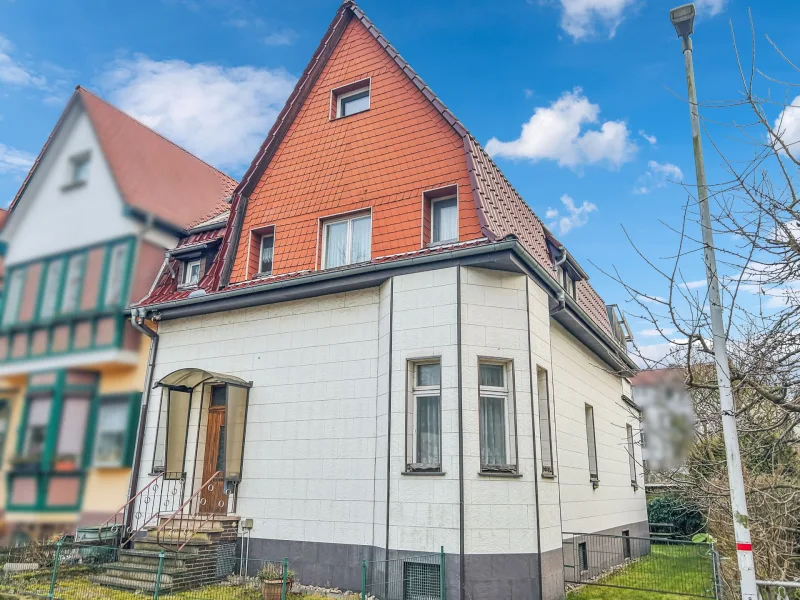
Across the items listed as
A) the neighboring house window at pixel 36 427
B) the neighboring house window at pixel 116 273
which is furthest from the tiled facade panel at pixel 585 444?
the neighboring house window at pixel 36 427

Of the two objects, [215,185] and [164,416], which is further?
[215,185]

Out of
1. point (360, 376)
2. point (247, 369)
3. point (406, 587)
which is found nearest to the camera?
point (406, 587)

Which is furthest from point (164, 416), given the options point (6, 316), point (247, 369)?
point (6, 316)

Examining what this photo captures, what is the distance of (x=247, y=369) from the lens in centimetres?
1152

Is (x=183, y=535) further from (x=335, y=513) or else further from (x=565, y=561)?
(x=565, y=561)

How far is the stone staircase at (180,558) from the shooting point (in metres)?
9.16

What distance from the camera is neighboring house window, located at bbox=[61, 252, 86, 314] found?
39.6 feet

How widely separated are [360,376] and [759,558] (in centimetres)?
666

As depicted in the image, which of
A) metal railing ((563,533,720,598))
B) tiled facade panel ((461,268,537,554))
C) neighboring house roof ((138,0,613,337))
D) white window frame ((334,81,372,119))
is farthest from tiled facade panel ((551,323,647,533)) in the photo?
white window frame ((334,81,372,119))

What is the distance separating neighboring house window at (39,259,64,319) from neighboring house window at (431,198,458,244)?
8386mm

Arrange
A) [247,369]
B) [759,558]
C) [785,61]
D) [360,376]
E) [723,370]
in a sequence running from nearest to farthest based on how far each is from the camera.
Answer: [785,61], [723,370], [759,558], [360,376], [247,369]

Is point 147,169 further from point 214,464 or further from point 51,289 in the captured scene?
point 214,464

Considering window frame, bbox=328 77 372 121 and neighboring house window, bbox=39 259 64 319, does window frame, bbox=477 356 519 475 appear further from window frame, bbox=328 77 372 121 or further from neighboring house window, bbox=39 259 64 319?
neighboring house window, bbox=39 259 64 319

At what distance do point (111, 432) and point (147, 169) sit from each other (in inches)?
233
